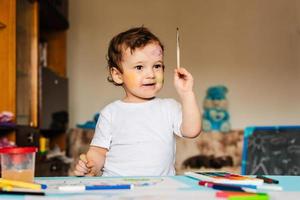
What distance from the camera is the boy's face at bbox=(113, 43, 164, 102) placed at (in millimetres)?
1253

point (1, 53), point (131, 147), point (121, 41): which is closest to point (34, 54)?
point (1, 53)

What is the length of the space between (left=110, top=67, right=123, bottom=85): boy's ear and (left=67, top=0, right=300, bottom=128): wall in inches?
93.6

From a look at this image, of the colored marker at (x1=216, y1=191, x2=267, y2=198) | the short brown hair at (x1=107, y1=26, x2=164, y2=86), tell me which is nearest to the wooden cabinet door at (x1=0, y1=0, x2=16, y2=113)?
the short brown hair at (x1=107, y1=26, x2=164, y2=86)

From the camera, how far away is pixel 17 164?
86 cm

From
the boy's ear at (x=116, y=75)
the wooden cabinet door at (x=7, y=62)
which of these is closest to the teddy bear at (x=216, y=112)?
the wooden cabinet door at (x=7, y=62)

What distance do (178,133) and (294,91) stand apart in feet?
9.59

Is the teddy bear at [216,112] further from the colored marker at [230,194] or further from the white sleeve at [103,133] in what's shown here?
the colored marker at [230,194]

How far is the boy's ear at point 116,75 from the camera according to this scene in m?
1.34

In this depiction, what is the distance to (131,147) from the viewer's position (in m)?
1.19

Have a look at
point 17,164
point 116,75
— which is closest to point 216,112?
point 116,75

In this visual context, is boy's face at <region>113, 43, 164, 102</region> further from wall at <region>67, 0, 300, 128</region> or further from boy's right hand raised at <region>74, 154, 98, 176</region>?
wall at <region>67, 0, 300, 128</region>

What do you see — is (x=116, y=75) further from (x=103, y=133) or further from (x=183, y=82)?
(x=183, y=82)

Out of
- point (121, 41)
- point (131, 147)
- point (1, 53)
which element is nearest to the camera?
point (131, 147)

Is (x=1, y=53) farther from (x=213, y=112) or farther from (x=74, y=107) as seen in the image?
(x=213, y=112)
